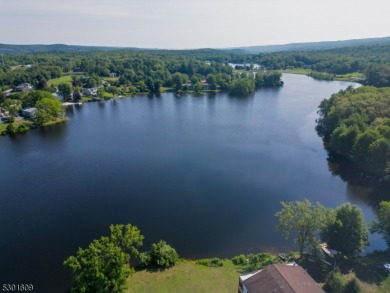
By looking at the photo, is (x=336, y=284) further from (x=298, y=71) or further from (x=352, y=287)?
(x=298, y=71)

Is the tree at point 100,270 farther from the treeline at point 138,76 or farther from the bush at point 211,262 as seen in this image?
the treeline at point 138,76

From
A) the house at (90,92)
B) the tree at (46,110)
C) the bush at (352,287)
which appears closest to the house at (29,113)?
the tree at (46,110)

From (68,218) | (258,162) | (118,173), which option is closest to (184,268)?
(68,218)

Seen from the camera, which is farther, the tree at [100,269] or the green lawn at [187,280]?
the green lawn at [187,280]

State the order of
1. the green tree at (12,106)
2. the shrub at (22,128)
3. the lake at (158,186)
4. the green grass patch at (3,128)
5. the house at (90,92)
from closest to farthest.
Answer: the lake at (158,186) < the green grass patch at (3,128) < the shrub at (22,128) < the green tree at (12,106) < the house at (90,92)

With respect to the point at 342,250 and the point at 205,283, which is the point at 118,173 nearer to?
the point at 205,283

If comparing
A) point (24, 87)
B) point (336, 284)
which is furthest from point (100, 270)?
point (24, 87)

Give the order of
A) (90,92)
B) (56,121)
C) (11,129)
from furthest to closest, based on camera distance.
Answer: (90,92) → (56,121) → (11,129)
